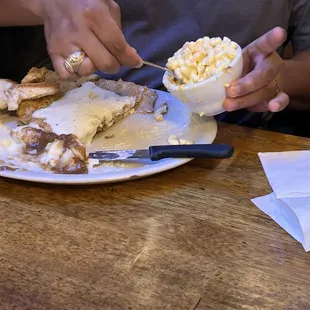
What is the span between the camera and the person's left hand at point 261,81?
1.14m

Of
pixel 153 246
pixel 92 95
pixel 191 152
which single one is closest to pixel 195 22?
pixel 92 95

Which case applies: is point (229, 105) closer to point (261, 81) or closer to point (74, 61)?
point (261, 81)

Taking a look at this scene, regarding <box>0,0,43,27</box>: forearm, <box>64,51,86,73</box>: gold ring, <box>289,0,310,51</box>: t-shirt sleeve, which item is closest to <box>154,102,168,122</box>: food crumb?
<box>64,51,86,73</box>: gold ring

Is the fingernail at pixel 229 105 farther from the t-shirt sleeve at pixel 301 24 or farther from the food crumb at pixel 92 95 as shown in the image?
the t-shirt sleeve at pixel 301 24

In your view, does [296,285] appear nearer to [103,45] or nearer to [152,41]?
[103,45]

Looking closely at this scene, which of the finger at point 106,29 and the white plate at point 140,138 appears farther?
the finger at point 106,29

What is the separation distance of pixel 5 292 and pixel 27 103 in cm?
59

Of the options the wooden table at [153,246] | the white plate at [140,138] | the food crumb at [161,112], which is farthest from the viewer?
the food crumb at [161,112]

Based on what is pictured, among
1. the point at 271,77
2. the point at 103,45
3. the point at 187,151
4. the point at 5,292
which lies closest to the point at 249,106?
the point at 271,77

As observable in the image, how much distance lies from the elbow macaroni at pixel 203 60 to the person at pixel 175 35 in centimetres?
Result: 5

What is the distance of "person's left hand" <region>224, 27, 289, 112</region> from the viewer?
1137 mm

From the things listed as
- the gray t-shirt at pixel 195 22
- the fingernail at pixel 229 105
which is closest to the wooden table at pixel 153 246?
the fingernail at pixel 229 105

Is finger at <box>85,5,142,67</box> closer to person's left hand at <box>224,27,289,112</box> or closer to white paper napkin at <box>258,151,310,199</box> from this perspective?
person's left hand at <box>224,27,289,112</box>

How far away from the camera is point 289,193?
98cm
